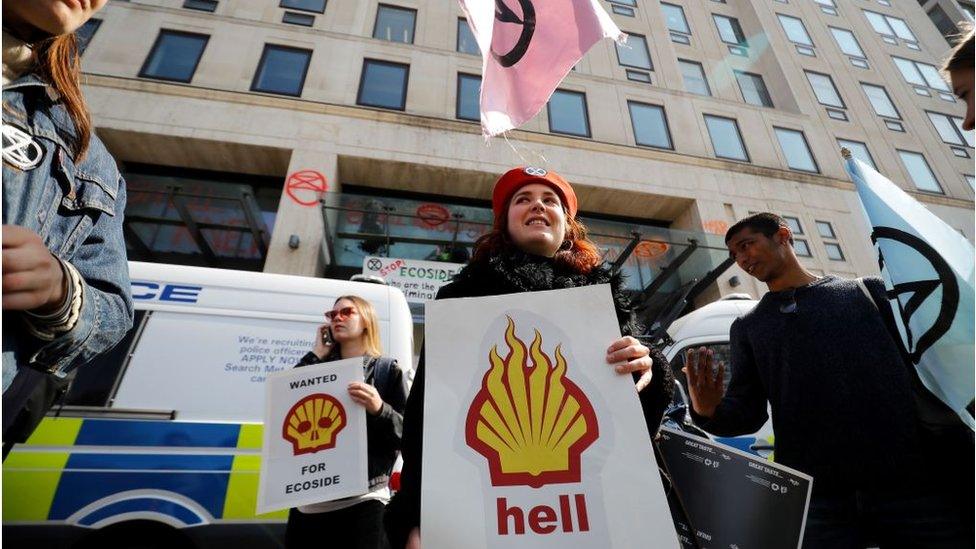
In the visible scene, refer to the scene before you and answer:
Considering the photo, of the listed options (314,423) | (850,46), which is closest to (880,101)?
(850,46)

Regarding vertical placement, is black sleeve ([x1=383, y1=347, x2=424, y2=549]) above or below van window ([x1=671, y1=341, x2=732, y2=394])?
below

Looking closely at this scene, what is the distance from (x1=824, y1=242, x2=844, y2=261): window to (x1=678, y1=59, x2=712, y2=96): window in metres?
5.56

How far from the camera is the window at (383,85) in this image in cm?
1036

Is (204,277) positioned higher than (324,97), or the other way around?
(324,97)

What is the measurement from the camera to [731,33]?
14906 millimetres

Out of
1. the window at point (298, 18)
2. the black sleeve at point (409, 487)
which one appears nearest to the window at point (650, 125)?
the window at point (298, 18)

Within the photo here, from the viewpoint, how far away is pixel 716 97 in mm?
12734

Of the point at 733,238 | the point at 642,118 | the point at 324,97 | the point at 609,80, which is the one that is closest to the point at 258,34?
the point at 324,97

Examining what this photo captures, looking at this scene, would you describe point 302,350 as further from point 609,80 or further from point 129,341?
point 609,80

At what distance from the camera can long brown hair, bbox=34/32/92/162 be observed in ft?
3.39

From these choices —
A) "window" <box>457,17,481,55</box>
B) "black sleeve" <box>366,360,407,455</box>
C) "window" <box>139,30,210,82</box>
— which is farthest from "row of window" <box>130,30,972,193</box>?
"black sleeve" <box>366,360,407,455</box>

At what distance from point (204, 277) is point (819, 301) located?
167 inches

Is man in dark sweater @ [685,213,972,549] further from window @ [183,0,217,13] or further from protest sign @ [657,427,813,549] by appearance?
window @ [183,0,217,13]

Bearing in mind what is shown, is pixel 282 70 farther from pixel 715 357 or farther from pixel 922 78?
pixel 922 78
